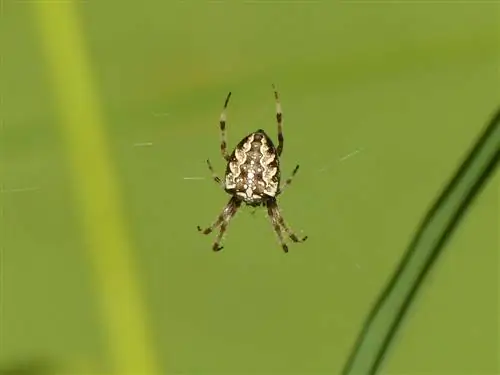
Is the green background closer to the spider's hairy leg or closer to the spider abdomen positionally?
the spider's hairy leg

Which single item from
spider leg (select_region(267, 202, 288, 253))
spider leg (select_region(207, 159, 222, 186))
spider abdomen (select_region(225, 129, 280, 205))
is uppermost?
spider abdomen (select_region(225, 129, 280, 205))

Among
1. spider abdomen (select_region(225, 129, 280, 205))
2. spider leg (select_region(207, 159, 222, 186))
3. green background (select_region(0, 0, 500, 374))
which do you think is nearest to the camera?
spider abdomen (select_region(225, 129, 280, 205))

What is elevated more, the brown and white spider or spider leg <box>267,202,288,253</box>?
the brown and white spider

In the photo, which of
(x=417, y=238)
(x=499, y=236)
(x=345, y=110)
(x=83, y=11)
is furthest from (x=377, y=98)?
(x=417, y=238)

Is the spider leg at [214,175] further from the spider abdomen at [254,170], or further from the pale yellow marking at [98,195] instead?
the pale yellow marking at [98,195]

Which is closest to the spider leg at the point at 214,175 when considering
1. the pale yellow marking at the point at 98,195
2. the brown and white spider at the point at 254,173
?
the brown and white spider at the point at 254,173

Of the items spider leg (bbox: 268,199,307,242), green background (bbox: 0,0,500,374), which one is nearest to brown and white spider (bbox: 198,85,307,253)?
spider leg (bbox: 268,199,307,242)

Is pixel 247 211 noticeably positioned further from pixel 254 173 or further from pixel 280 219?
pixel 254 173
